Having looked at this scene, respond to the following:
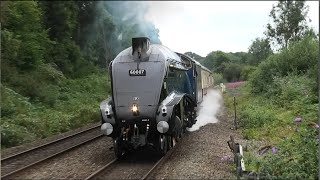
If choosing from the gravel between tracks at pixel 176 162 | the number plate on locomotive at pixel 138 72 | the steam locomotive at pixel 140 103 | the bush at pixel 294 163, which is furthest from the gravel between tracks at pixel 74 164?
the bush at pixel 294 163

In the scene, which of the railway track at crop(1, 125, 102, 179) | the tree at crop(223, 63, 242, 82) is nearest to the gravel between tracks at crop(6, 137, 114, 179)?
the railway track at crop(1, 125, 102, 179)

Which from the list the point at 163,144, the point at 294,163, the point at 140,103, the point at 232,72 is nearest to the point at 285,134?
the point at 163,144

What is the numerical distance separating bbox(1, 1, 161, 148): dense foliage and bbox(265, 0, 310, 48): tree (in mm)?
15943

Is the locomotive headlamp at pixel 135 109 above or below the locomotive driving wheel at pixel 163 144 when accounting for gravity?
above

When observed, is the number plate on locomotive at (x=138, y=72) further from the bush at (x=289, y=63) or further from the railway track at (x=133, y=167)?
the bush at (x=289, y=63)

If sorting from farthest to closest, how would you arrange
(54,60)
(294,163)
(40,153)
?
(54,60) → (40,153) → (294,163)

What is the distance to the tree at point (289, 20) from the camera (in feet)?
133

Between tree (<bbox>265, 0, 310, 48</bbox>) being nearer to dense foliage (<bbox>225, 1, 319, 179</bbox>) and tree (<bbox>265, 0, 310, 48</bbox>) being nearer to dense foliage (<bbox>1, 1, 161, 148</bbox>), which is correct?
dense foliage (<bbox>225, 1, 319, 179</bbox>)

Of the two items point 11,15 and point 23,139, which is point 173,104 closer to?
point 23,139

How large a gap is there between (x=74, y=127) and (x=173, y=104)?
9.31 m

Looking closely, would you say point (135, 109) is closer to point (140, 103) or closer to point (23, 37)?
point (140, 103)

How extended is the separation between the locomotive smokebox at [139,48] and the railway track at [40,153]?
3829 mm

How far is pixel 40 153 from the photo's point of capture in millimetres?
13031

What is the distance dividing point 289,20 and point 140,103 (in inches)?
1323
